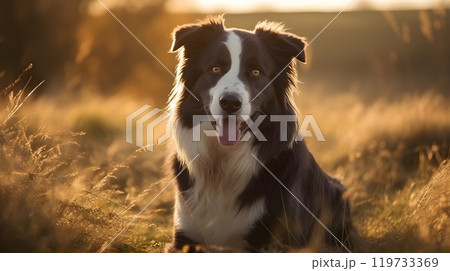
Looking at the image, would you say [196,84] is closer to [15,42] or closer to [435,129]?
[435,129]

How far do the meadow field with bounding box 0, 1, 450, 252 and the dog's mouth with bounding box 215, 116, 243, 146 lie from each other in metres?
0.73

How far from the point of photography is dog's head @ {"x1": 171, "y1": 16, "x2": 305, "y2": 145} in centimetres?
448

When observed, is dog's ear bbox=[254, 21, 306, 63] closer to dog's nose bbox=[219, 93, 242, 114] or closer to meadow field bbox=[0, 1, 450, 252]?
dog's nose bbox=[219, 93, 242, 114]

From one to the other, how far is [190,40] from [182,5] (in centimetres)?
1064

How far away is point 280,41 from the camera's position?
4.99m

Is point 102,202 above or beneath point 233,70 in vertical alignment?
beneath

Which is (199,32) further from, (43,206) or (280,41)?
(43,206)

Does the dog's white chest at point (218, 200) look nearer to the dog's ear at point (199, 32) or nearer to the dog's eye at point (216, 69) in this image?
the dog's eye at point (216, 69)

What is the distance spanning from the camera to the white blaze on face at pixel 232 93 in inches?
173

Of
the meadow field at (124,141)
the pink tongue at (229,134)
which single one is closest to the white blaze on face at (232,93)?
the pink tongue at (229,134)

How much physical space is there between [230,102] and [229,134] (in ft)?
1.33

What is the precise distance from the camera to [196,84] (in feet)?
16.1

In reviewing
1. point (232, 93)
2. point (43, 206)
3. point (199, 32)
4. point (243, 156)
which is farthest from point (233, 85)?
point (43, 206)
